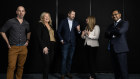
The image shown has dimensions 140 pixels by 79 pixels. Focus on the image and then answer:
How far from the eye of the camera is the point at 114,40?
10.9 feet

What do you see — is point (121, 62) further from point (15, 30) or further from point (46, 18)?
point (15, 30)

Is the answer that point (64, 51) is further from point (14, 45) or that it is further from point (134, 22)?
point (134, 22)

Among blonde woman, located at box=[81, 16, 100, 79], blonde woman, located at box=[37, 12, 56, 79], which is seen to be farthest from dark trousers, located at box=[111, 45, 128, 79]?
blonde woman, located at box=[37, 12, 56, 79]

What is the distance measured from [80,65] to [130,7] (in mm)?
2300

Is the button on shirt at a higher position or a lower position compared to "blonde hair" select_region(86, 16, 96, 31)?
lower

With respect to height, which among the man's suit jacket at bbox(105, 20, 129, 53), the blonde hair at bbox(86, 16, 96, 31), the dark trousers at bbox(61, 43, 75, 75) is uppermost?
the blonde hair at bbox(86, 16, 96, 31)

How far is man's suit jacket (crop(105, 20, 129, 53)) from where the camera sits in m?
3.20

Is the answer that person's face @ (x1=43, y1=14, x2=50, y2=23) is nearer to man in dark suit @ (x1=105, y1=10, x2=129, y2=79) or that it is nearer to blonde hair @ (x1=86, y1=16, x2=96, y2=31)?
blonde hair @ (x1=86, y1=16, x2=96, y2=31)

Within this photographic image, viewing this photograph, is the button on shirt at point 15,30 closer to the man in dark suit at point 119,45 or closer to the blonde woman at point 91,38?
the blonde woman at point 91,38

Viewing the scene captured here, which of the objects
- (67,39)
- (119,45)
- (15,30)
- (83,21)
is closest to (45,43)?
(15,30)

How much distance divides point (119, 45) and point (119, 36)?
6.8 inches

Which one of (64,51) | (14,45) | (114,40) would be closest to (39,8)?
(64,51)

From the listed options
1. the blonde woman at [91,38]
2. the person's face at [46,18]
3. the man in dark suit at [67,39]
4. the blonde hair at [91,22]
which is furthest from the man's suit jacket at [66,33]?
the person's face at [46,18]

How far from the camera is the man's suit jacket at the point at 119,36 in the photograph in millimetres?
3201
